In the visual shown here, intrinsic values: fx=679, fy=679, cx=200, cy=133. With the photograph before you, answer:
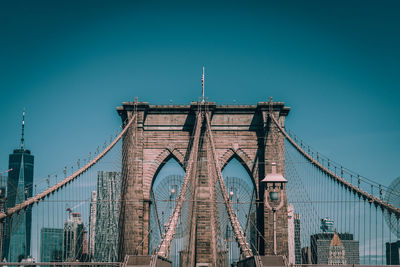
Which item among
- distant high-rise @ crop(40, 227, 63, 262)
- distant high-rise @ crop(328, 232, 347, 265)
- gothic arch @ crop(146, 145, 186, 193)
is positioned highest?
gothic arch @ crop(146, 145, 186, 193)

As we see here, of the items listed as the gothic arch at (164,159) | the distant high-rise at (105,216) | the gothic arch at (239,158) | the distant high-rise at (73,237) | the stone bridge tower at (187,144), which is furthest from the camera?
the distant high-rise at (105,216)

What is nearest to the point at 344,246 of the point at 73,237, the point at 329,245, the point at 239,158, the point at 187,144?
the point at 329,245

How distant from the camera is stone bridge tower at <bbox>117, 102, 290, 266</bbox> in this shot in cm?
4138

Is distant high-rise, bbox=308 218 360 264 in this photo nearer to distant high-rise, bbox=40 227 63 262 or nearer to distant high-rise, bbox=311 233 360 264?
distant high-rise, bbox=311 233 360 264

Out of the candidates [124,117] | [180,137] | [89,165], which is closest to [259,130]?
[180,137]

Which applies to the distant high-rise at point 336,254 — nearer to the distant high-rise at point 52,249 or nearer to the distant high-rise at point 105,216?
the distant high-rise at point 105,216

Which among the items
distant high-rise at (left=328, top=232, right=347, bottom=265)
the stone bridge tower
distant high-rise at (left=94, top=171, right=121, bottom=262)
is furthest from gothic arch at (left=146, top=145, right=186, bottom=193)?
distant high-rise at (left=94, top=171, right=121, bottom=262)

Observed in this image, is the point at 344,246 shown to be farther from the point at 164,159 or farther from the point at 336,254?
the point at 164,159

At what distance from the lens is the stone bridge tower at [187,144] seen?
41375 mm

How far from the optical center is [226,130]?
43562 millimetres

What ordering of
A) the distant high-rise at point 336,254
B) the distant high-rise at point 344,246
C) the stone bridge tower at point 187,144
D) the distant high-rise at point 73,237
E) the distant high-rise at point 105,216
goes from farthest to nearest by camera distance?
the distant high-rise at point 105,216 < the distant high-rise at point 344,246 < the distant high-rise at point 336,254 < the distant high-rise at point 73,237 < the stone bridge tower at point 187,144

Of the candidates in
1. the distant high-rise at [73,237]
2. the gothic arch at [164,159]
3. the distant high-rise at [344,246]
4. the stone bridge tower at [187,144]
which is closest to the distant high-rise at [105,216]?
the distant high-rise at [73,237]

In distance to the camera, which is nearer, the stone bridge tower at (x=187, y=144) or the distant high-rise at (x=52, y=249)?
the stone bridge tower at (x=187, y=144)

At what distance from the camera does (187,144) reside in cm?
4325
